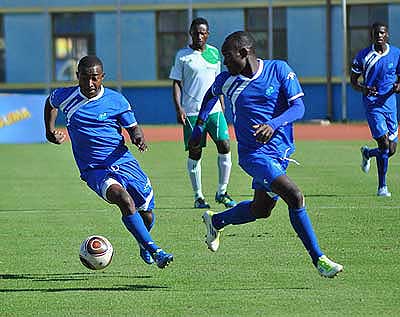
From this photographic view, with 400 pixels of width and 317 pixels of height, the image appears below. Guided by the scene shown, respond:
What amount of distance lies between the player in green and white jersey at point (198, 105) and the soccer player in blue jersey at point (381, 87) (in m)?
2.10

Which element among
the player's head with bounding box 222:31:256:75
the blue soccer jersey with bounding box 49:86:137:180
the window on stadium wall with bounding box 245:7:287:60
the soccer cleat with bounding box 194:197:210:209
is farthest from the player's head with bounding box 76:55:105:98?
the window on stadium wall with bounding box 245:7:287:60

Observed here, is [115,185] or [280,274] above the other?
[115,185]

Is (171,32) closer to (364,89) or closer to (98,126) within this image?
(364,89)

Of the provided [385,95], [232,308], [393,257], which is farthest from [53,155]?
[232,308]

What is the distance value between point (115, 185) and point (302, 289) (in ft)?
5.79

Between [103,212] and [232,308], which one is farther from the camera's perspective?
[103,212]

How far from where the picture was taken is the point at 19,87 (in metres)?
43.8

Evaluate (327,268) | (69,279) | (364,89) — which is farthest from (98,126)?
(364,89)

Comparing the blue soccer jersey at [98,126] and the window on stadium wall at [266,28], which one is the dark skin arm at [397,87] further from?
the window on stadium wall at [266,28]

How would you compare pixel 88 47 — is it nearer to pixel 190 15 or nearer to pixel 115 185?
pixel 190 15

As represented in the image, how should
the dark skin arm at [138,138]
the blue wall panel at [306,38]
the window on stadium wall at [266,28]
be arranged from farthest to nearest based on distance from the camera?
the window on stadium wall at [266,28] → the blue wall panel at [306,38] → the dark skin arm at [138,138]

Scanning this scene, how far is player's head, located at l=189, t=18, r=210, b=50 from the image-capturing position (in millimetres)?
14852

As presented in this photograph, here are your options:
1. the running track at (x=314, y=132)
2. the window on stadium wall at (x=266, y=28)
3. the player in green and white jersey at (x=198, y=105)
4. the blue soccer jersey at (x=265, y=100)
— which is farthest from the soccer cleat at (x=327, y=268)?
the window on stadium wall at (x=266, y=28)

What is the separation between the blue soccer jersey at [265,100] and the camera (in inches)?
385
